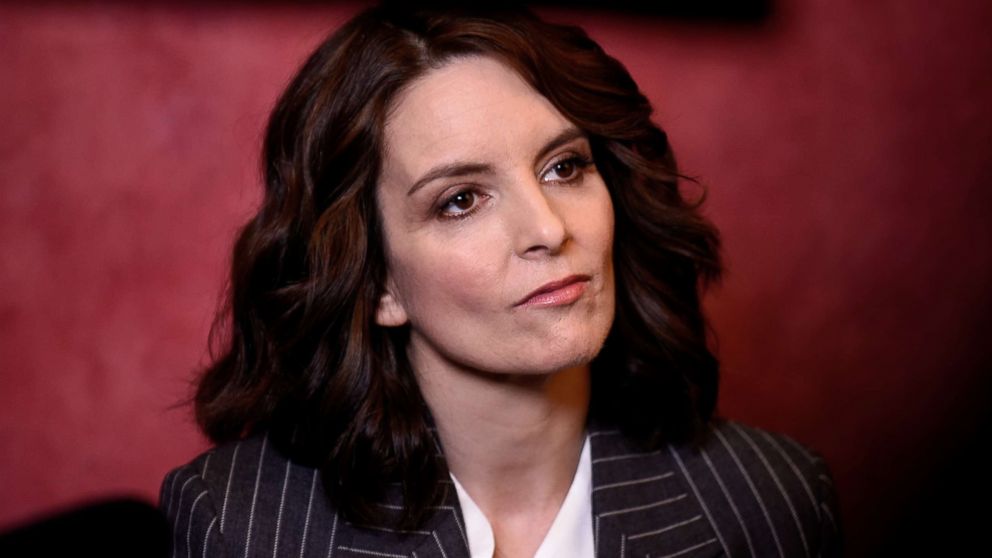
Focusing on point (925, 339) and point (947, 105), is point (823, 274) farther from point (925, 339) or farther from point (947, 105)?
point (947, 105)

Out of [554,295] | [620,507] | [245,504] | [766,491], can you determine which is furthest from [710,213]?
[245,504]

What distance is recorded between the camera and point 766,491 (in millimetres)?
1738

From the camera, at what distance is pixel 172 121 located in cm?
205

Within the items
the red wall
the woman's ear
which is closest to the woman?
the woman's ear

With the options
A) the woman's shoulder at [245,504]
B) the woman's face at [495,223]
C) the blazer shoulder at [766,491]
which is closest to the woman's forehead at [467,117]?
the woman's face at [495,223]

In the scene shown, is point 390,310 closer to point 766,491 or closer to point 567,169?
point 567,169

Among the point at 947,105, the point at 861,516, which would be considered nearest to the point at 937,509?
the point at 861,516

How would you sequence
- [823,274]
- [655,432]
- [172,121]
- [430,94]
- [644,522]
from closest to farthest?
[430,94], [644,522], [655,432], [172,121], [823,274]

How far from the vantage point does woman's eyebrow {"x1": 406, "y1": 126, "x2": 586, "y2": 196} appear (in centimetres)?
146

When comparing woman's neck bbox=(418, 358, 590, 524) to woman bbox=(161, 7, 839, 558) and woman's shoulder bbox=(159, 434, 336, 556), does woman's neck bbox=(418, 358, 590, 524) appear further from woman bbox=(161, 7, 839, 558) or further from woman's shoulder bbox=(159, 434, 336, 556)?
woman's shoulder bbox=(159, 434, 336, 556)

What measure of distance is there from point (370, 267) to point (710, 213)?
3.83 feet

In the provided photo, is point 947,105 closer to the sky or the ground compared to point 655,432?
closer to the sky

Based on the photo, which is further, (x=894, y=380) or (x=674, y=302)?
(x=894, y=380)

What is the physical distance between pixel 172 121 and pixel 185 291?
356mm
